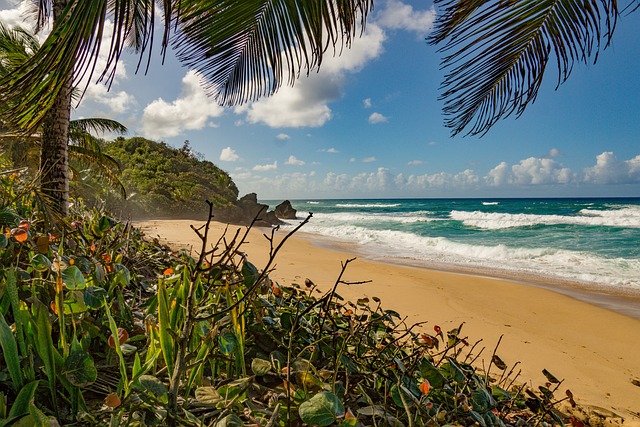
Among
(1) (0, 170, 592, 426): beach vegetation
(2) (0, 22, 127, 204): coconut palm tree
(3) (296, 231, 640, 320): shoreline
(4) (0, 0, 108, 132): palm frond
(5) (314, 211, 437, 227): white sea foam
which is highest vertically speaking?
(2) (0, 22, 127, 204): coconut palm tree

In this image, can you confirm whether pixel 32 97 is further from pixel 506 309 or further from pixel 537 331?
pixel 506 309

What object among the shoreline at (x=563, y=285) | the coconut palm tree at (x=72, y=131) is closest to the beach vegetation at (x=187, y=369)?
the coconut palm tree at (x=72, y=131)

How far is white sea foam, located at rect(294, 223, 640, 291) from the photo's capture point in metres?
8.39

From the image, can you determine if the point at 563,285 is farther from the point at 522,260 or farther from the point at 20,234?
the point at 20,234

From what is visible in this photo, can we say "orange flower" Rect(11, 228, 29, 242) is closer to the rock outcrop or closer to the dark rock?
the rock outcrop

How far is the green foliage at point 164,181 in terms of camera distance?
24.6 meters

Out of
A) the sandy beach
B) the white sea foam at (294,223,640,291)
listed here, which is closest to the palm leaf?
the sandy beach

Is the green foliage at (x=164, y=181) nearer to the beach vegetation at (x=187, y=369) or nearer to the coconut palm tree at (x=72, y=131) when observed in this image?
the coconut palm tree at (x=72, y=131)

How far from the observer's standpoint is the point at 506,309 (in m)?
5.50

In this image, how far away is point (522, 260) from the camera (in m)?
10.7

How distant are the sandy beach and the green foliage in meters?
17.5

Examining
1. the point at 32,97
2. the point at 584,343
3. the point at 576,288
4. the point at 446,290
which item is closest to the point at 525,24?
the point at 32,97

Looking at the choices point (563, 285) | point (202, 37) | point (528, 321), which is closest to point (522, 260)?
point (563, 285)

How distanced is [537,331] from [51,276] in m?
5.17
